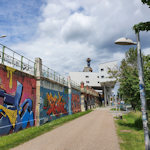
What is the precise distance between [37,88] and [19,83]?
3288 mm

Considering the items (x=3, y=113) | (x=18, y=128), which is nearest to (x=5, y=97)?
(x=3, y=113)

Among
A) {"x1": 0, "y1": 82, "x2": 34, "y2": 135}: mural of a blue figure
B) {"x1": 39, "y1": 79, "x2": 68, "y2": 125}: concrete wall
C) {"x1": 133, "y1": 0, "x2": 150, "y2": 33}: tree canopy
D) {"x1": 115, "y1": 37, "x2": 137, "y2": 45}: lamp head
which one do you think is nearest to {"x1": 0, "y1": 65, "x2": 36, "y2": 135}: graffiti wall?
{"x1": 0, "y1": 82, "x2": 34, "y2": 135}: mural of a blue figure

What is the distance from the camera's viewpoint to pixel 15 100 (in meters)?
12.5

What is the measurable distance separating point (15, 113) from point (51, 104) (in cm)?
762

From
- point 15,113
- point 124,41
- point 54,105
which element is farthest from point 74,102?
point 124,41

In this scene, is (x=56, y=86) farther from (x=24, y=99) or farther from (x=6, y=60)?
(x=6, y=60)

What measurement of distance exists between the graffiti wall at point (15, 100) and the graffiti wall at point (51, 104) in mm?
1872

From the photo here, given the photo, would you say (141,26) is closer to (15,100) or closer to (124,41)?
(124,41)

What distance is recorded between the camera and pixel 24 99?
1387 cm

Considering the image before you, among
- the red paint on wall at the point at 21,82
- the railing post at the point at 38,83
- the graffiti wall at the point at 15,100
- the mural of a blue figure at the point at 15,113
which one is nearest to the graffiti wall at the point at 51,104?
the railing post at the point at 38,83

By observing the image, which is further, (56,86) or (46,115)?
(56,86)

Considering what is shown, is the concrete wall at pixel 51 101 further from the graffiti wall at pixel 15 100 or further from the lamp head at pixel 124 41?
the lamp head at pixel 124 41

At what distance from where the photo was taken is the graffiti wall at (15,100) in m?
11.1

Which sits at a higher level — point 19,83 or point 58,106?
point 19,83
